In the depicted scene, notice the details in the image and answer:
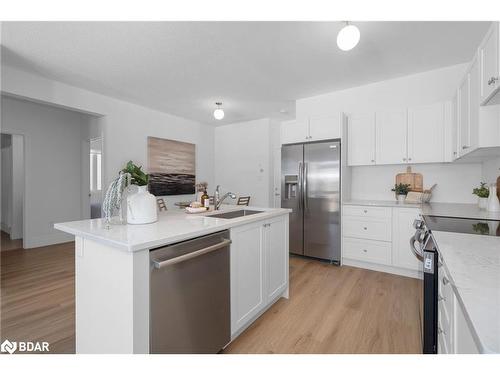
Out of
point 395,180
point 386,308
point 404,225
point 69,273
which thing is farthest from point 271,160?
point 69,273

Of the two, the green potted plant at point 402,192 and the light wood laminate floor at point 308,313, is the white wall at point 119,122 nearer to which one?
the light wood laminate floor at point 308,313

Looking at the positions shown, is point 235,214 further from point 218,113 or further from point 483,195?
point 483,195

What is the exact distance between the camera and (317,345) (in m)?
1.67

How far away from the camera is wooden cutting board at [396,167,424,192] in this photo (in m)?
3.22

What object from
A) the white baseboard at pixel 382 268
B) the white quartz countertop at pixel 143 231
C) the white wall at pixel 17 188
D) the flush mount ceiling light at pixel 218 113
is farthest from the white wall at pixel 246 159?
the white wall at pixel 17 188

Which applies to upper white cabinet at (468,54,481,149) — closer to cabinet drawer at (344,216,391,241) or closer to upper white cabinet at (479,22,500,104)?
upper white cabinet at (479,22,500,104)

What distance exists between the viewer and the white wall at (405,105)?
117 inches

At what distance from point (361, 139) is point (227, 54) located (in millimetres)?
2129

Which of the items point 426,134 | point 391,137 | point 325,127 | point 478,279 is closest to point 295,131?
point 325,127

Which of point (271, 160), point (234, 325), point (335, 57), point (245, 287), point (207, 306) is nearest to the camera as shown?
point (207, 306)

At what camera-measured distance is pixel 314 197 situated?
3.40 meters

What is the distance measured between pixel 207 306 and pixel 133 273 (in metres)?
0.56

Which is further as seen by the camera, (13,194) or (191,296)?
(13,194)

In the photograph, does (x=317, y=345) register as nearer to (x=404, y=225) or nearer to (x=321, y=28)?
(x=404, y=225)
